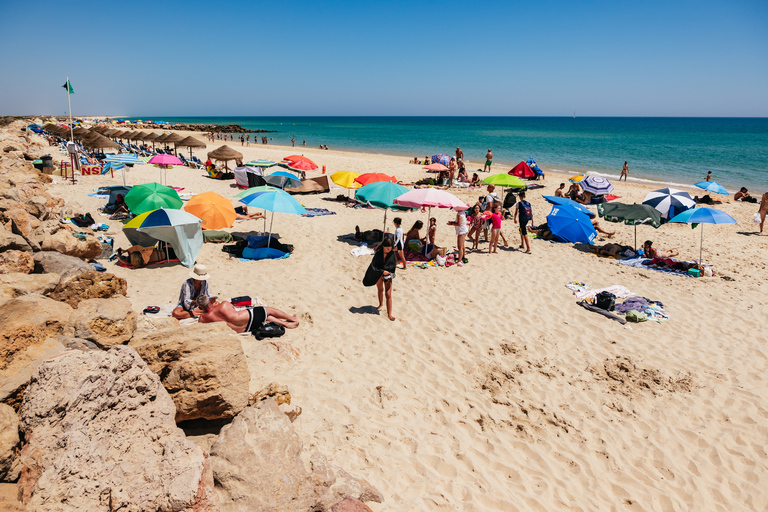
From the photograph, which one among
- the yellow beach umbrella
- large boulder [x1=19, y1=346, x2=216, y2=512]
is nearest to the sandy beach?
large boulder [x1=19, y1=346, x2=216, y2=512]

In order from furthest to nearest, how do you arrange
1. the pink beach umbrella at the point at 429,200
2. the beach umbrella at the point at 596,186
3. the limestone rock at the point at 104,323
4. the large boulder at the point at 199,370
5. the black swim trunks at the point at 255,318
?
1. the beach umbrella at the point at 596,186
2. the pink beach umbrella at the point at 429,200
3. the black swim trunks at the point at 255,318
4. the limestone rock at the point at 104,323
5. the large boulder at the point at 199,370

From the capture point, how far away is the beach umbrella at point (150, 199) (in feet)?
34.2

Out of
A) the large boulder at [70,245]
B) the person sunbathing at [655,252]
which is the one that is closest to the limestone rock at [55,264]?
the large boulder at [70,245]

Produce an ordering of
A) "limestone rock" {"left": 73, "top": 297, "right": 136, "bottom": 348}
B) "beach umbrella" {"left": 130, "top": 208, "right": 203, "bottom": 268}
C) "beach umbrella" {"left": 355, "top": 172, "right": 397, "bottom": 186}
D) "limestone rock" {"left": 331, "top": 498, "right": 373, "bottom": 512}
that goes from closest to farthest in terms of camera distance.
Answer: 1. "limestone rock" {"left": 331, "top": 498, "right": 373, "bottom": 512}
2. "limestone rock" {"left": 73, "top": 297, "right": 136, "bottom": 348}
3. "beach umbrella" {"left": 130, "top": 208, "right": 203, "bottom": 268}
4. "beach umbrella" {"left": 355, "top": 172, "right": 397, "bottom": 186}

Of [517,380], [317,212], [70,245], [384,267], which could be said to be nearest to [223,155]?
[317,212]

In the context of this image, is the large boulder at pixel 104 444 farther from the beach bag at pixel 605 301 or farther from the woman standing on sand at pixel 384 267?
the beach bag at pixel 605 301

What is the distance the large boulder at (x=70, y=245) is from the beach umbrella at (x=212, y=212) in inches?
90.3

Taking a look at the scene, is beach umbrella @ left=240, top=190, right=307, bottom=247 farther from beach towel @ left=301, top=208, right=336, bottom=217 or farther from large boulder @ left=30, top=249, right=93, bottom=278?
beach towel @ left=301, top=208, right=336, bottom=217

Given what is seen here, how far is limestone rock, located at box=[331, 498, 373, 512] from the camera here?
10.8ft

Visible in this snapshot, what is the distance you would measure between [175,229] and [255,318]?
397cm

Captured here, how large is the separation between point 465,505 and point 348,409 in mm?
1668

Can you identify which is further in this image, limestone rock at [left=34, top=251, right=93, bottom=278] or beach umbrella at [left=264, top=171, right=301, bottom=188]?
beach umbrella at [left=264, top=171, right=301, bottom=188]

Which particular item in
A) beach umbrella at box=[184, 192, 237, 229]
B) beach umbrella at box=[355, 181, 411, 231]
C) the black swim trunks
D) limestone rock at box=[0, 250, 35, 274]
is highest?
beach umbrella at box=[355, 181, 411, 231]

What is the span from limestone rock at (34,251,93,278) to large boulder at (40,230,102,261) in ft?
2.80
